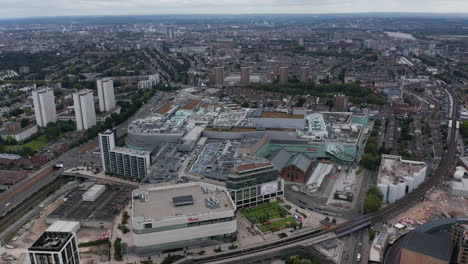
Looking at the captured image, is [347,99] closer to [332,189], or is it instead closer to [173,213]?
[332,189]

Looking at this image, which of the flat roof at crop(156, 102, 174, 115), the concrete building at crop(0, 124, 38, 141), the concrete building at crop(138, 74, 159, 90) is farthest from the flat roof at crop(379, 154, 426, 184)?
the concrete building at crop(138, 74, 159, 90)

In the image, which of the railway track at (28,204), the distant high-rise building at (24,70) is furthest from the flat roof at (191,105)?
the distant high-rise building at (24,70)

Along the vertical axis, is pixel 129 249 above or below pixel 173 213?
below

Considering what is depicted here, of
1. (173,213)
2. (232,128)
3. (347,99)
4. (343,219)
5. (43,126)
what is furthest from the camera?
(347,99)

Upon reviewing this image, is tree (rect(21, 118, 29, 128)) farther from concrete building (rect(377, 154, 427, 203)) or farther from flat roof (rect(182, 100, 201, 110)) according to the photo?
concrete building (rect(377, 154, 427, 203))

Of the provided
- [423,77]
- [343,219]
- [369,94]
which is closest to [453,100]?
[369,94]

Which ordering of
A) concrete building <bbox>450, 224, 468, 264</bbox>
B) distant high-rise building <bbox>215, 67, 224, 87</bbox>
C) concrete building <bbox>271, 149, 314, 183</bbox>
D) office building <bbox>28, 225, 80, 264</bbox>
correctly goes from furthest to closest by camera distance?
1. distant high-rise building <bbox>215, 67, 224, 87</bbox>
2. concrete building <bbox>271, 149, 314, 183</bbox>
3. concrete building <bbox>450, 224, 468, 264</bbox>
4. office building <bbox>28, 225, 80, 264</bbox>

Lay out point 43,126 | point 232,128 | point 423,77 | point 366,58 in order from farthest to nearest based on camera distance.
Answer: point 366,58 → point 423,77 → point 43,126 → point 232,128
